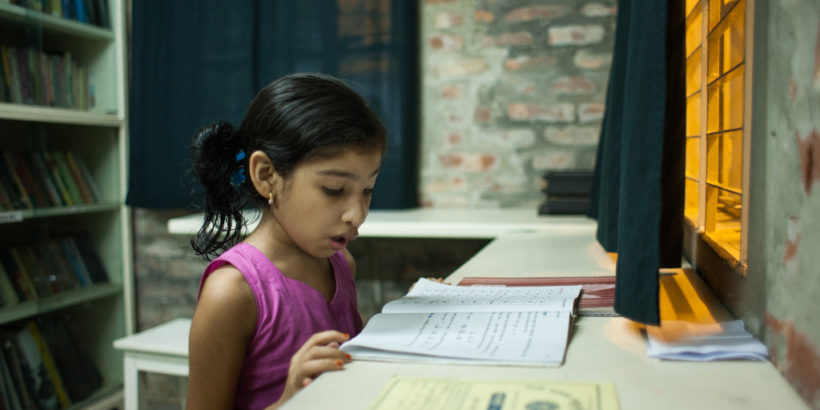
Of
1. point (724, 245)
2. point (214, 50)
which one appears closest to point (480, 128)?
point (214, 50)

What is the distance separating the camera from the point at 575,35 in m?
2.35

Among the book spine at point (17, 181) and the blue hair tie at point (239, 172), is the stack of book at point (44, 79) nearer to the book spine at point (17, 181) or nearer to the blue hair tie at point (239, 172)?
the book spine at point (17, 181)

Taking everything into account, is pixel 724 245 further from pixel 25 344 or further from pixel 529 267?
pixel 25 344

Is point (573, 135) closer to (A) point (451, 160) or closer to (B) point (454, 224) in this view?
(A) point (451, 160)

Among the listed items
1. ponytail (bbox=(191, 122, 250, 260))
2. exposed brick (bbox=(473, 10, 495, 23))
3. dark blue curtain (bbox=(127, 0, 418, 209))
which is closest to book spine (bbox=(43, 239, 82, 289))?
dark blue curtain (bbox=(127, 0, 418, 209))

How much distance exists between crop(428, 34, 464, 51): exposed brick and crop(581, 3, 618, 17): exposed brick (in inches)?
19.2

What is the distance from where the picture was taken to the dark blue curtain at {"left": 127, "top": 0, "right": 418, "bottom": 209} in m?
2.37

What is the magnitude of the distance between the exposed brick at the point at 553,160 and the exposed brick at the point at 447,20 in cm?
63

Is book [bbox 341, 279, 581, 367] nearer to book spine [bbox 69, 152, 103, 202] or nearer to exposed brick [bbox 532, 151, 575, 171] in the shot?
exposed brick [bbox 532, 151, 575, 171]

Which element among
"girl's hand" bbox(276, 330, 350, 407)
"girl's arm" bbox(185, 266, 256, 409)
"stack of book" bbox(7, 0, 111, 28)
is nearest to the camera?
"girl's hand" bbox(276, 330, 350, 407)

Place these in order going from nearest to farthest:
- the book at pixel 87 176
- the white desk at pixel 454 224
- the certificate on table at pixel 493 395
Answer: the certificate on table at pixel 493 395 → the white desk at pixel 454 224 → the book at pixel 87 176

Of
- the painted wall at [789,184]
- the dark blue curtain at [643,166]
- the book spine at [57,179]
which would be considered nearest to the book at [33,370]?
the book spine at [57,179]

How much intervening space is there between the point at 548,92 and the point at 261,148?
1.65 meters

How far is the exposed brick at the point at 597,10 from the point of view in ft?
7.59
